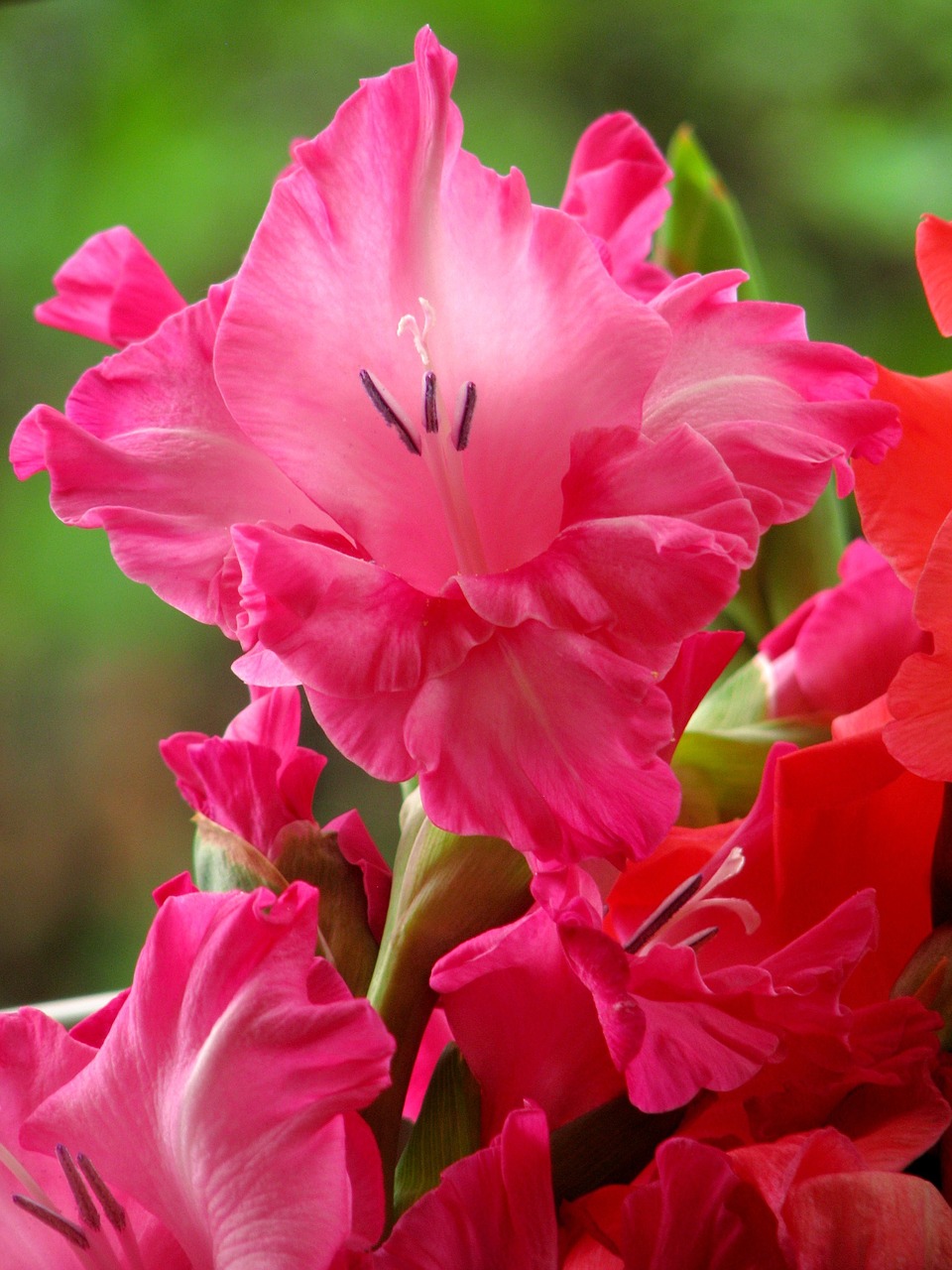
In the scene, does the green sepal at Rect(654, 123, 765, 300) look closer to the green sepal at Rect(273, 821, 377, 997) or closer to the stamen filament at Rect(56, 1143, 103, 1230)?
the green sepal at Rect(273, 821, 377, 997)

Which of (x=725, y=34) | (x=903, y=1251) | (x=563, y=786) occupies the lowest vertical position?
(x=903, y=1251)

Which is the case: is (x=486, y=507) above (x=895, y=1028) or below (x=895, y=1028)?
above

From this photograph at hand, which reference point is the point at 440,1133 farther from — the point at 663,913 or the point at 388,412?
the point at 388,412

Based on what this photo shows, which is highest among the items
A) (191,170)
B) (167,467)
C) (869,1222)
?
(191,170)

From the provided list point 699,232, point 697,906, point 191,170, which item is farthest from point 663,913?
point 191,170

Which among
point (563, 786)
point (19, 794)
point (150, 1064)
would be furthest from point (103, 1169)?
point (19, 794)

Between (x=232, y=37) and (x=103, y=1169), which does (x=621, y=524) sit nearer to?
(x=103, y=1169)

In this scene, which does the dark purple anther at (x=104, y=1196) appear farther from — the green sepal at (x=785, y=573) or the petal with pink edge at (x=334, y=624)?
the green sepal at (x=785, y=573)
